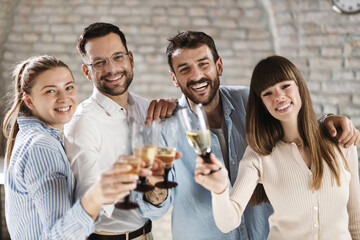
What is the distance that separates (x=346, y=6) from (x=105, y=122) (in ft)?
9.26

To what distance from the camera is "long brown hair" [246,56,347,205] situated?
1.48 metres

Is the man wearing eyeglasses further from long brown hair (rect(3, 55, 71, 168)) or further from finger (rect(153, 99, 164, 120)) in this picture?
long brown hair (rect(3, 55, 71, 168))

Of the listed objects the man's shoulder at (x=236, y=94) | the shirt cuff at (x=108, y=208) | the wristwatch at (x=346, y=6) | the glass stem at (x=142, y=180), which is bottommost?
the shirt cuff at (x=108, y=208)

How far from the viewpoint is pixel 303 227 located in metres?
1.42

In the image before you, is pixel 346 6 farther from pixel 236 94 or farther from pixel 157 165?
pixel 157 165

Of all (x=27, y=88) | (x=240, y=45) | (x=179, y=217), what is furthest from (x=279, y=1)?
(x=27, y=88)

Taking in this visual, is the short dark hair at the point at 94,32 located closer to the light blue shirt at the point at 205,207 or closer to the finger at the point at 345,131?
the light blue shirt at the point at 205,207

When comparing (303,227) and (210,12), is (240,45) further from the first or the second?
(303,227)

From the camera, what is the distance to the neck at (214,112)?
71.9 inches

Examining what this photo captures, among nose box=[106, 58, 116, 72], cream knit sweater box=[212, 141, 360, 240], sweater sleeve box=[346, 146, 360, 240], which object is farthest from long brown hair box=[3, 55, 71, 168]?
sweater sleeve box=[346, 146, 360, 240]

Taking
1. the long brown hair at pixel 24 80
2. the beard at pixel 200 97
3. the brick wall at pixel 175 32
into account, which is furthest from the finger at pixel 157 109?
the brick wall at pixel 175 32

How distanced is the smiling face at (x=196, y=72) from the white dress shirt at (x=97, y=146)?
40cm

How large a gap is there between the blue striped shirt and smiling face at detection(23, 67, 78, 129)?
0.05 meters

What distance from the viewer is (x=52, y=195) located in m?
1.14
